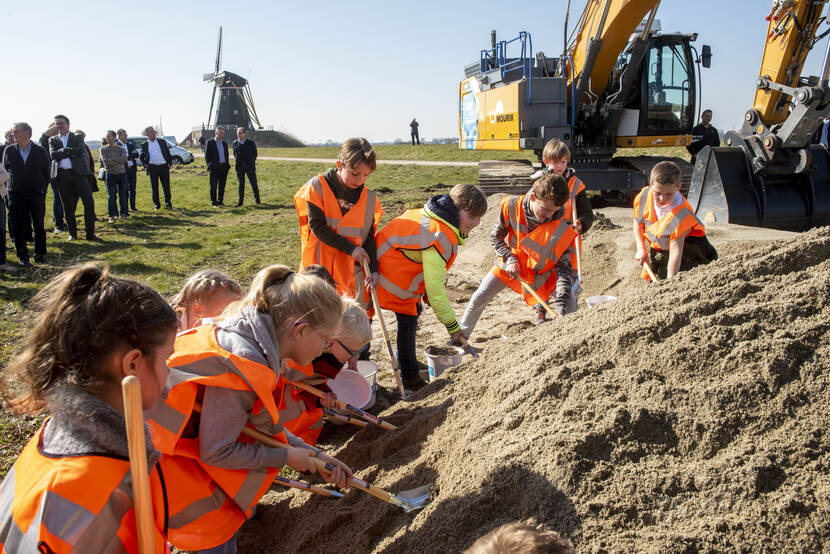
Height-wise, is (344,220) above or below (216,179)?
below

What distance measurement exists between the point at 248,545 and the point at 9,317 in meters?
5.18

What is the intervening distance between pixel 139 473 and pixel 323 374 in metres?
2.18

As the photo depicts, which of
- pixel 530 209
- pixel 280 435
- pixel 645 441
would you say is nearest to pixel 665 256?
pixel 530 209

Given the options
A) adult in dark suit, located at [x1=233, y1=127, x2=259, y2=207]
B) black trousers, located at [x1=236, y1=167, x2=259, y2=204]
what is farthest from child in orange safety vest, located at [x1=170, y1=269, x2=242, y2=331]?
black trousers, located at [x1=236, y1=167, x2=259, y2=204]

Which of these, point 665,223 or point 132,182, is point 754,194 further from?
point 132,182

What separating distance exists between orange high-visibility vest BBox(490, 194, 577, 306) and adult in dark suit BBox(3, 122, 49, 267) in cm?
712

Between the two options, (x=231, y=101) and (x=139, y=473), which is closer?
(x=139, y=473)

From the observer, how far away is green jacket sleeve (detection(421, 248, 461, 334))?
4.32 metres

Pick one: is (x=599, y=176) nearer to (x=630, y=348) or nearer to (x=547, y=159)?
(x=547, y=159)

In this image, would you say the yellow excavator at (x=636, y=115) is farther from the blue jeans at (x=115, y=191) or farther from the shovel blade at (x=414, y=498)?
the blue jeans at (x=115, y=191)

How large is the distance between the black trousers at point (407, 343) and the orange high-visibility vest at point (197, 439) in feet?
7.11

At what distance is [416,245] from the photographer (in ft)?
15.0

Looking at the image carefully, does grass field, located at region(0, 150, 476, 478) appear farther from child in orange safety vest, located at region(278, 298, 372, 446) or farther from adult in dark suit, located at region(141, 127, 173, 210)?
child in orange safety vest, located at region(278, 298, 372, 446)

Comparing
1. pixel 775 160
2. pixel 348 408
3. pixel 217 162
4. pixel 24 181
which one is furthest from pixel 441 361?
pixel 217 162
